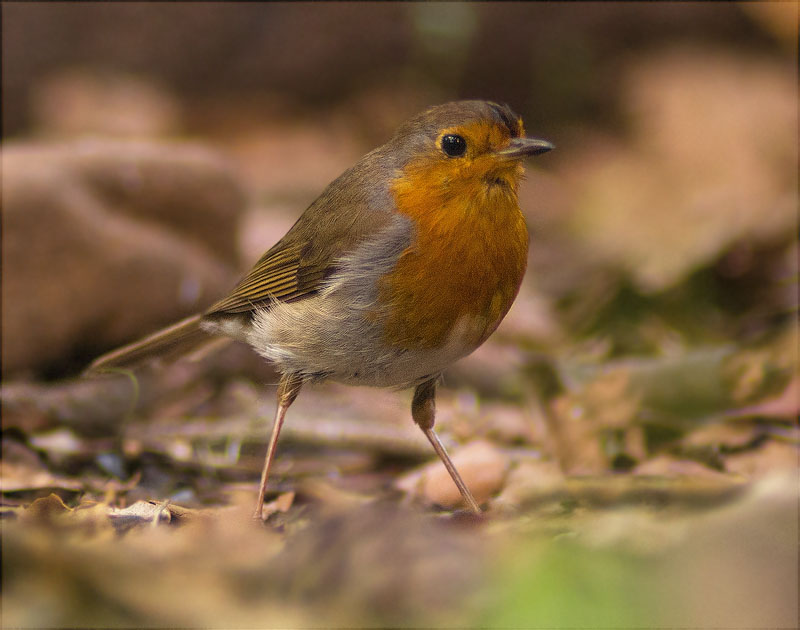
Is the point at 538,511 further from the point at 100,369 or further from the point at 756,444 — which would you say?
the point at 100,369

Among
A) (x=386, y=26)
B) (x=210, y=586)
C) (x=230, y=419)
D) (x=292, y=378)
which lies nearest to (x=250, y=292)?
(x=292, y=378)

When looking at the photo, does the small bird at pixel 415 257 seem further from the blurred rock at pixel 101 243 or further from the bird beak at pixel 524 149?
the blurred rock at pixel 101 243

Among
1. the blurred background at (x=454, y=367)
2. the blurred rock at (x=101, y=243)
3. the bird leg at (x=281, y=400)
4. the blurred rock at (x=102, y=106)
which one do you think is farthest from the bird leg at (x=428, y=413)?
the blurred rock at (x=102, y=106)

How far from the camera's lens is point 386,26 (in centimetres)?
830

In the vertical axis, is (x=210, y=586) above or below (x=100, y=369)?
below

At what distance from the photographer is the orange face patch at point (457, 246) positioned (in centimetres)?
285

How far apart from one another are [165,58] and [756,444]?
265 inches

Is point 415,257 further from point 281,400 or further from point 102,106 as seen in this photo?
point 102,106

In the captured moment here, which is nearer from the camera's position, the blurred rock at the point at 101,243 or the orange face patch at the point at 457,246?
the orange face patch at the point at 457,246

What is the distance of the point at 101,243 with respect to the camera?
4523 mm

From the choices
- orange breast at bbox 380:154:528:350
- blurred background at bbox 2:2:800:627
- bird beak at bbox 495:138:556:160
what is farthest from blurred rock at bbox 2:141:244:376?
bird beak at bbox 495:138:556:160

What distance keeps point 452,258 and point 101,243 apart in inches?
94.0

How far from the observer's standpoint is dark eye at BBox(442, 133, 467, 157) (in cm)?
294

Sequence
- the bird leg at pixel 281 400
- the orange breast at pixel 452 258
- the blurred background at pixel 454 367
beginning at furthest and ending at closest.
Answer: the bird leg at pixel 281 400, the orange breast at pixel 452 258, the blurred background at pixel 454 367
